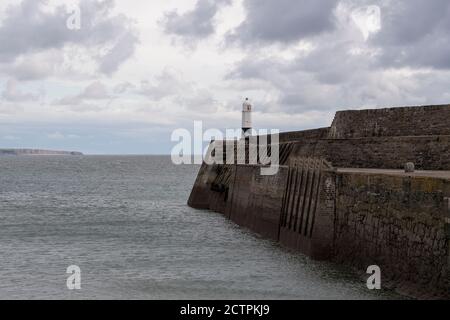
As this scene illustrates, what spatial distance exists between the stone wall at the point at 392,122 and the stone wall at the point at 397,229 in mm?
5046

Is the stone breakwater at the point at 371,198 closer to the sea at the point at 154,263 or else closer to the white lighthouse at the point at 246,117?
the sea at the point at 154,263

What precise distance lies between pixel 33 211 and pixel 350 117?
73.1 ft

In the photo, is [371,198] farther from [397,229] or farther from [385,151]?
[385,151]

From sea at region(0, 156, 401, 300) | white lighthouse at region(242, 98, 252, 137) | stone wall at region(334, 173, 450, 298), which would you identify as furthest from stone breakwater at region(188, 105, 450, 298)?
white lighthouse at region(242, 98, 252, 137)

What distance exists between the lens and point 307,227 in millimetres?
21359

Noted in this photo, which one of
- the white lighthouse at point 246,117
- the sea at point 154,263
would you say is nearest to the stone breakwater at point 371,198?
the sea at point 154,263

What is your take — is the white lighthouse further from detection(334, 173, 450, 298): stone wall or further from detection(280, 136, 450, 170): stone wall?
detection(334, 173, 450, 298): stone wall

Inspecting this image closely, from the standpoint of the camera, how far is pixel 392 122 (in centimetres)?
2405

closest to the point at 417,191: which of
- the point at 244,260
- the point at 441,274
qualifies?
the point at 441,274

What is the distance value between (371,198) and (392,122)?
7460 millimetres

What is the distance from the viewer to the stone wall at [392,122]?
22.2m

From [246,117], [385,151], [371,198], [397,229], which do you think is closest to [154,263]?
[371,198]
